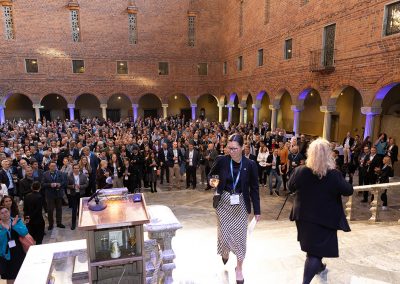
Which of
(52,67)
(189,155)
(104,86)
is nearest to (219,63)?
(104,86)

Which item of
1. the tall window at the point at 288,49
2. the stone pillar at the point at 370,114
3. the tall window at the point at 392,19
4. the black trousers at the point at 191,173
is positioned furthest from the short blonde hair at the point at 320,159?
the tall window at the point at 288,49

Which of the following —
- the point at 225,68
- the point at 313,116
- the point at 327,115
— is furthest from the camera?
the point at 225,68

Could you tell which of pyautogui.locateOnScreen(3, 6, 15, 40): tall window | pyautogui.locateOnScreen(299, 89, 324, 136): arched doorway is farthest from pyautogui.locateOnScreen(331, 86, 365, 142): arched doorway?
pyautogui.locateOnScreen(3, 6, 15, 40): tall window

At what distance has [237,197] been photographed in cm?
328

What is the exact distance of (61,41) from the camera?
23.0m

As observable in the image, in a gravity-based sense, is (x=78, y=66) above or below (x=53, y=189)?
above

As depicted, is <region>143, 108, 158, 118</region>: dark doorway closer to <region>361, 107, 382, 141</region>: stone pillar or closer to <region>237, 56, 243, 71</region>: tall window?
<region>237, 56, 243, 71</region>: tall window

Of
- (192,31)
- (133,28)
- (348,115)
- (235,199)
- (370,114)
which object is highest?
(192,31)

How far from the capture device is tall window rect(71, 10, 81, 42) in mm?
22998

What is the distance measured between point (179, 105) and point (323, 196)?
27.6 metres

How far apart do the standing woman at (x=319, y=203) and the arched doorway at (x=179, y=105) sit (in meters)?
27.1

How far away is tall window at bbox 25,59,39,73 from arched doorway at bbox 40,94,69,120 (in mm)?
4140

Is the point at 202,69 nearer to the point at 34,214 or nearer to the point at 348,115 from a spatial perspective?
the point at 348,115

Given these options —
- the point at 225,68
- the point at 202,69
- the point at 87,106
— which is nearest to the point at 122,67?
the point at 87,106
